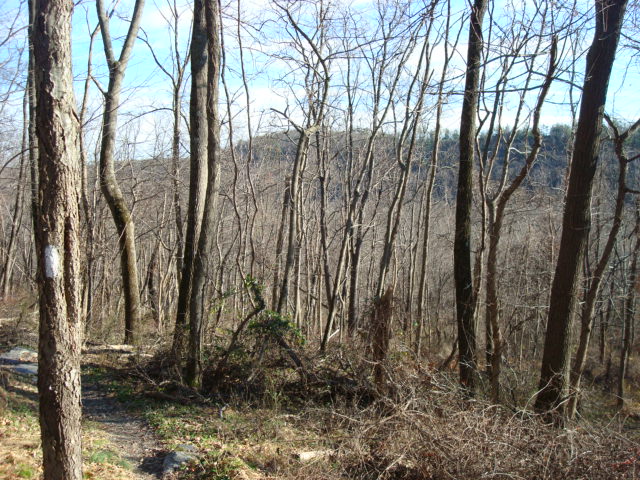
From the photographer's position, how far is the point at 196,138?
883 centimetres

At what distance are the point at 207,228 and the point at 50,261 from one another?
4519 mm

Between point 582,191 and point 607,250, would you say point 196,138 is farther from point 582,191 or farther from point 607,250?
point 607,250

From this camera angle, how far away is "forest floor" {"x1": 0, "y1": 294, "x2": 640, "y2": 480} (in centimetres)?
498

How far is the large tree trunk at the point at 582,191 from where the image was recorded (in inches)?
316

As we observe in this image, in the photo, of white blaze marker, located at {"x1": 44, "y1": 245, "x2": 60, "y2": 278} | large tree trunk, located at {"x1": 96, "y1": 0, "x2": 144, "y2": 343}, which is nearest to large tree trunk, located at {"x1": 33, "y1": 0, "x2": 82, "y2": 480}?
white blaze marker, located at {"x1": 44, "y1": 245, "x2": 60, "y2": 278}

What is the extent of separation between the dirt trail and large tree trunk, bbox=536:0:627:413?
18.3ft

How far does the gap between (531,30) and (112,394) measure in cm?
908

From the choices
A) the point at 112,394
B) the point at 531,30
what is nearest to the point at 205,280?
the point at 112,394

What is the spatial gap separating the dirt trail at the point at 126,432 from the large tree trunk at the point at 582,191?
557cm

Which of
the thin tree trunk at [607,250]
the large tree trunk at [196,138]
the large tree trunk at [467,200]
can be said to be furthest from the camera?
the thin tree trunk at [607,250]

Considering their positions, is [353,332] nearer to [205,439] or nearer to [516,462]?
[205,439]

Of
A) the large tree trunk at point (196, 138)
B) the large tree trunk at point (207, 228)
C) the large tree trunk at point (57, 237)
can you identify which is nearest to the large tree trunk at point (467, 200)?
the large tree trunk at point (207, 228)

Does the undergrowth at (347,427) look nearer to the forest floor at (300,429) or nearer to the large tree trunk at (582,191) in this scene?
the forest floor at (300,429)

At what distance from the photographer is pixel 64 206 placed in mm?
3529
